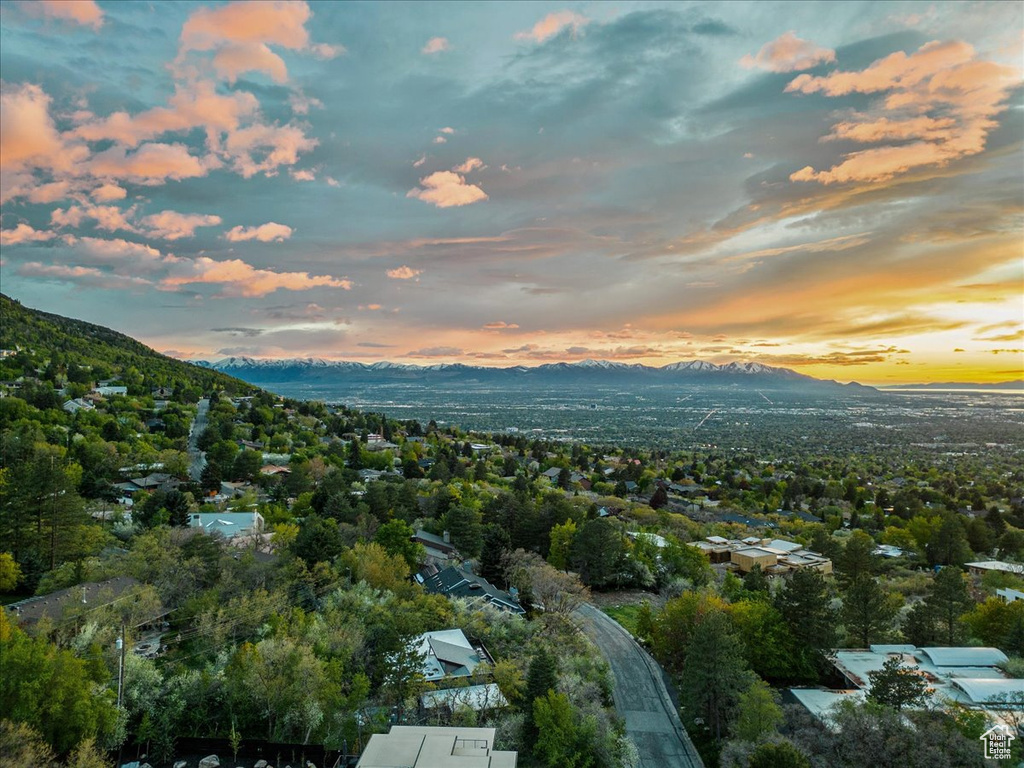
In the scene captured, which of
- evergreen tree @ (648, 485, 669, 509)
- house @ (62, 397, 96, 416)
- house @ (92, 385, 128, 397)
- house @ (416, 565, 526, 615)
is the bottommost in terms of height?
evergreen tree @ (648, 485, 669, 509)

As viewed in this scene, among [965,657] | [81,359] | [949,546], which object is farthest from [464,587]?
[81,359]

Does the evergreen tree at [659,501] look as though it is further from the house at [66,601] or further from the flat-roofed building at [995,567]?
the house at [66,601]

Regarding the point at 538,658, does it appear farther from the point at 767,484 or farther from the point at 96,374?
the point at 96,374

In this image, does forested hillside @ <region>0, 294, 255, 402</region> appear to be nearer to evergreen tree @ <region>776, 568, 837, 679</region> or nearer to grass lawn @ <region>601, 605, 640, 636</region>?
grass lawn @ <region>601, 605, 640, 636</region>

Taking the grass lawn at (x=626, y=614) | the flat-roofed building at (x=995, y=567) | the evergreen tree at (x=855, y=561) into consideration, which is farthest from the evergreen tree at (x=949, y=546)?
the grass lawn at (x=626, y=614)

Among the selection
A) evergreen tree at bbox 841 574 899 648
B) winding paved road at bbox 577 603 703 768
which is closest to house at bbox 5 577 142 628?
winding paved road at bbox 577 603 703 768

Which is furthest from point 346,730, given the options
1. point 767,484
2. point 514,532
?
point 767,484

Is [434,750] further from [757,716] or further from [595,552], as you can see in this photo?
[595,552]
